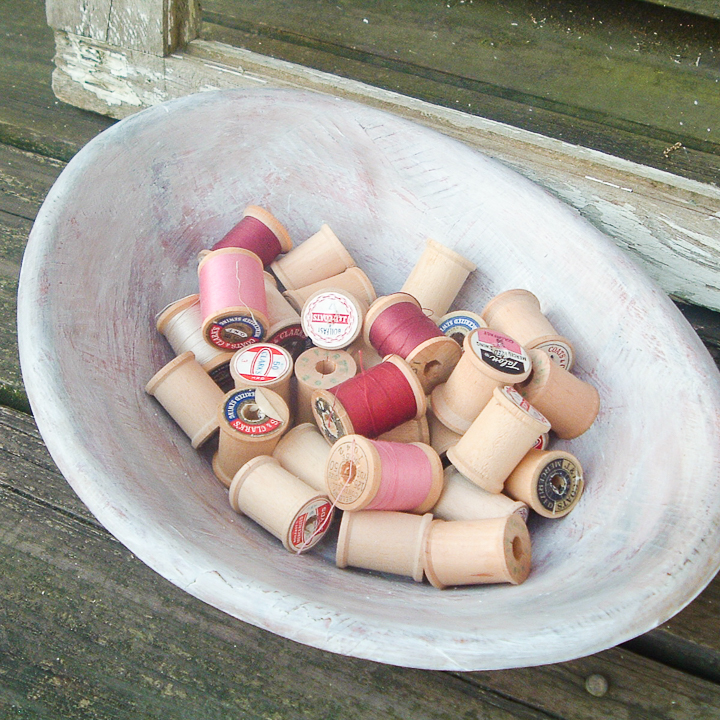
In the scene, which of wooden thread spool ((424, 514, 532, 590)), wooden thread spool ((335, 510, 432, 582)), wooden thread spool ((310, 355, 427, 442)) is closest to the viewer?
wooden thread spool ((424, 514, 532, 590))

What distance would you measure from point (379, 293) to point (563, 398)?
796 mm

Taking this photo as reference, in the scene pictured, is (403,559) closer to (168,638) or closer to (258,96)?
(168,638)

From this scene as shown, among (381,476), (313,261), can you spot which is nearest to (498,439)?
(381,476)

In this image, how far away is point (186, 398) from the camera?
5.81ft

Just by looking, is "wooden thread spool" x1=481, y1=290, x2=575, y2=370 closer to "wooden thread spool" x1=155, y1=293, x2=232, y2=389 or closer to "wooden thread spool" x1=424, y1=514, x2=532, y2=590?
"wooden thread spool" x1=424, y1=514, x2=532, y2=590

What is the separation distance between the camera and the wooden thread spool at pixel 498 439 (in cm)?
159

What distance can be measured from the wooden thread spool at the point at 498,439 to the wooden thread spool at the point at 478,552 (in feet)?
0.44

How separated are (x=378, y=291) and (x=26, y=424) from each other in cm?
117

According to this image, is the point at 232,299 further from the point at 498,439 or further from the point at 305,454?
the point at 498,439

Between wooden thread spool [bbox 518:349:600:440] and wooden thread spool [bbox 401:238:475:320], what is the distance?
39cm

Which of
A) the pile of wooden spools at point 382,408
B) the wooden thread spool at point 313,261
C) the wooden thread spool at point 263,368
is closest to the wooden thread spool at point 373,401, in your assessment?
the pile of wooden spools at point 382,408

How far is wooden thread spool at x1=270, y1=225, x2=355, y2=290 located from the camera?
2125 mm

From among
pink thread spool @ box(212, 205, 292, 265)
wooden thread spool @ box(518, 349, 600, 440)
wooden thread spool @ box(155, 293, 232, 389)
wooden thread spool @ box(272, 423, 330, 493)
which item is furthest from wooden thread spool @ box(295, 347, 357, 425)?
wooden thread spool @ box(518, 349, 600, 440)

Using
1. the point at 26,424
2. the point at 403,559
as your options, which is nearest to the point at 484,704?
the point at 403,559
